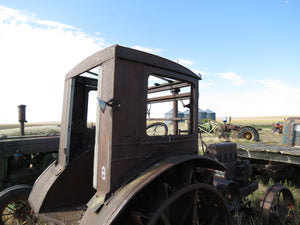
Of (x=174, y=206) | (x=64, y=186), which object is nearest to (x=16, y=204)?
(x=64, y=186)

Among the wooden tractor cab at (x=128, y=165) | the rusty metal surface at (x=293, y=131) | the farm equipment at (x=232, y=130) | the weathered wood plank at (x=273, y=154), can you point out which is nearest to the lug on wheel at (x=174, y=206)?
the wooden tractor cab at (x=128, y=165)

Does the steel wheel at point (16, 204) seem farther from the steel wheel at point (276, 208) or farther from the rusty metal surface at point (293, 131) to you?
the rusty metal surface at point (293, 131)

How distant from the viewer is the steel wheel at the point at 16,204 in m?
3.44

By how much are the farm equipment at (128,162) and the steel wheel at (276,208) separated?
19mm

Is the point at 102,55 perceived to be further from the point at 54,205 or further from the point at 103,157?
the point at 54,205

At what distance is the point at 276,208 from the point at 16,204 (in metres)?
4.58

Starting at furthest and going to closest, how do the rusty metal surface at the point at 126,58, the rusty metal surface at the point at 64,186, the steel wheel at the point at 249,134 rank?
the steel wheel at the point at 249,134 → the rusty metal surface at the point at 64,186 → the rusty metal surface at the point at 126,58

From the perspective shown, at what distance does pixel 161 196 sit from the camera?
Result: 6.58 feet

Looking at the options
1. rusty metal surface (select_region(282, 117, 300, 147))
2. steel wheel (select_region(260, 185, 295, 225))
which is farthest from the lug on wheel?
rusty metal surface (select_region(282, 117, 300, 147))

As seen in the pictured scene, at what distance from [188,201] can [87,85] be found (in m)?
2.36

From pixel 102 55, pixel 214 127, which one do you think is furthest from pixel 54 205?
pixel 214 127

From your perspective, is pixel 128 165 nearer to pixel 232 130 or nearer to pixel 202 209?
pixel 202 209

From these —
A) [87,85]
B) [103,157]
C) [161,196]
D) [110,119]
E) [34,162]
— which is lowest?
[34,162]

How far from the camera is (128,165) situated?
2074 mm
